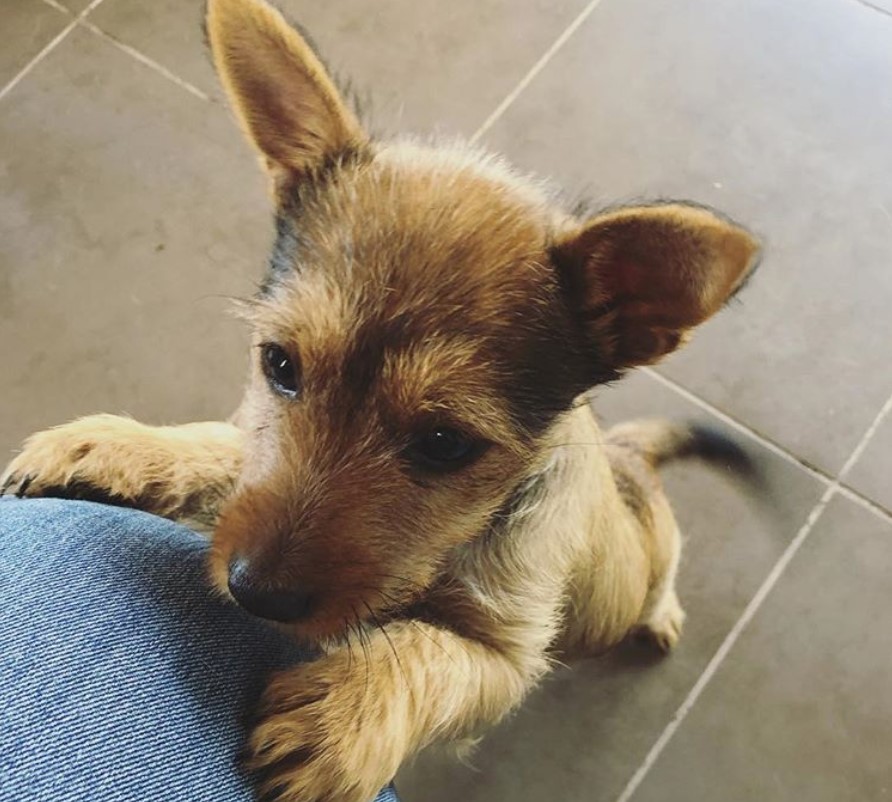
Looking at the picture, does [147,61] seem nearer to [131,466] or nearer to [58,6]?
[58,6]

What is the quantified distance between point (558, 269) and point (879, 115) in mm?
1878

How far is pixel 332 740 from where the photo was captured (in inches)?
50.4

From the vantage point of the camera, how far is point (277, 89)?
142 centimetres

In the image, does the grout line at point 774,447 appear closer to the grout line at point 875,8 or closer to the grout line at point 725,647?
the grout line at point 725,647

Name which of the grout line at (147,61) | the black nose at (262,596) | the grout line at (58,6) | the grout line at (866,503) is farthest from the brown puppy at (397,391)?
the grout line at (58,6)

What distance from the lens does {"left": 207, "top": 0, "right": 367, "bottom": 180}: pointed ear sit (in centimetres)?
134

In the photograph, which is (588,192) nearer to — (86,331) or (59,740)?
(86,331)

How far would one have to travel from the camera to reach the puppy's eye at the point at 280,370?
139 centimetres

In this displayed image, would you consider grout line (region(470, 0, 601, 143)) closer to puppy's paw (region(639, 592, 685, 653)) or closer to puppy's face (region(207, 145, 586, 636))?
puppy's paw (region(639, 592, 685, 653))

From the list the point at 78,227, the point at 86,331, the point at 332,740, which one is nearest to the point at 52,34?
the point at 78,227

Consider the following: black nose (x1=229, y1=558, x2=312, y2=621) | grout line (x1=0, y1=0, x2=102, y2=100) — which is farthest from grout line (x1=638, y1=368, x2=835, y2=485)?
grout line (x1=0, y1=0, x2=102, y2=100)

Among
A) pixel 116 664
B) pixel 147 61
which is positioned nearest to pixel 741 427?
pixel 116 664

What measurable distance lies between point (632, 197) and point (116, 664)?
6.21 ft

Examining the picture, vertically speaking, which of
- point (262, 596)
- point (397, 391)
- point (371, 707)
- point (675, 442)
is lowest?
point (371, 707)
